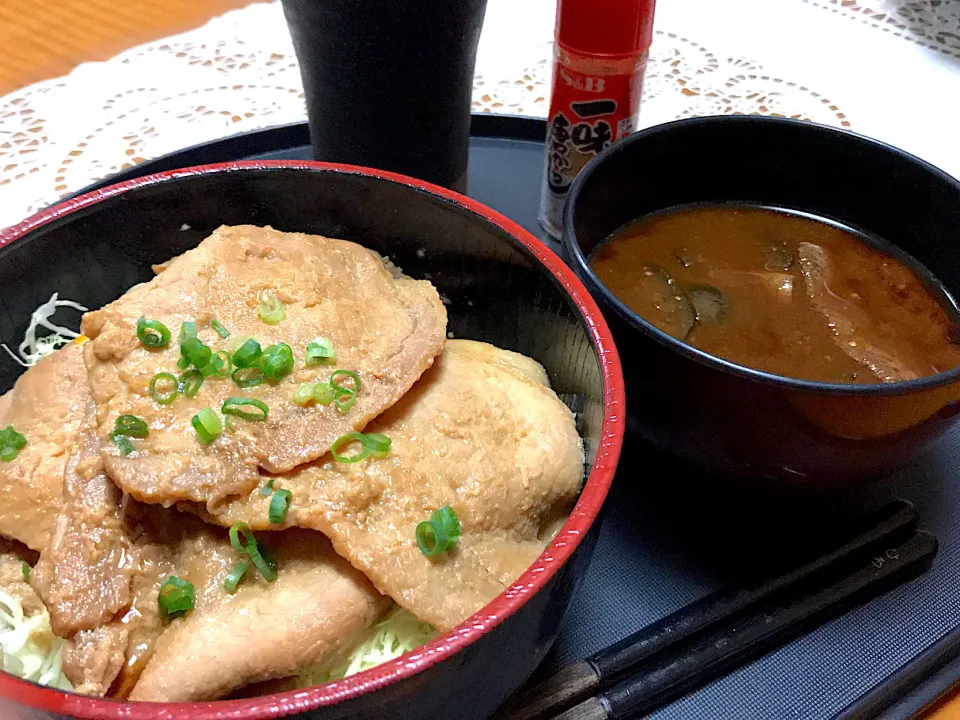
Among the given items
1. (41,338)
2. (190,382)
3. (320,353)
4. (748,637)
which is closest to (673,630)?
(748,637)

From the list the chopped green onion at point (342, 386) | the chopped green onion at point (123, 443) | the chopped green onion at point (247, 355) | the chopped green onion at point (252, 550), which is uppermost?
the chopped green onion at point (247, 355)

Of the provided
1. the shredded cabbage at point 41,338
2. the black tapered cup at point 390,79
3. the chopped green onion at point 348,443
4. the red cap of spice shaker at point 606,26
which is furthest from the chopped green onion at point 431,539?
the red cap of spice shaker at point 606,26

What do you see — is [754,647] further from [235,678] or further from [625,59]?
[625,59]

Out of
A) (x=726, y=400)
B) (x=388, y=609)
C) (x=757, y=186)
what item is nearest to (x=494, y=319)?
(x=726, y=400)

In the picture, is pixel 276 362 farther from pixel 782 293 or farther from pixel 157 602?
pixel 782 293

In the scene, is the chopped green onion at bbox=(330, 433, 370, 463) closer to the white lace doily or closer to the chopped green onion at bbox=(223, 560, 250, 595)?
the chopped green onion at bbox=(223, 560, 250, 595)

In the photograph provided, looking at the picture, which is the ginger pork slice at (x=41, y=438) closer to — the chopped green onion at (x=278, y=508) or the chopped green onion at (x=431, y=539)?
the chopped green onion at (x=278, y=508)

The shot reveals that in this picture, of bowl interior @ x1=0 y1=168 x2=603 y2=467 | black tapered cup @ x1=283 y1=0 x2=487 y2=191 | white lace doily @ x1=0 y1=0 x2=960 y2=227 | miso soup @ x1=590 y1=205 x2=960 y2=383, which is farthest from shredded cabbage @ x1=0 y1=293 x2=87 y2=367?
miso soup @ x1=590 y1=205 x2=960 y2=383
